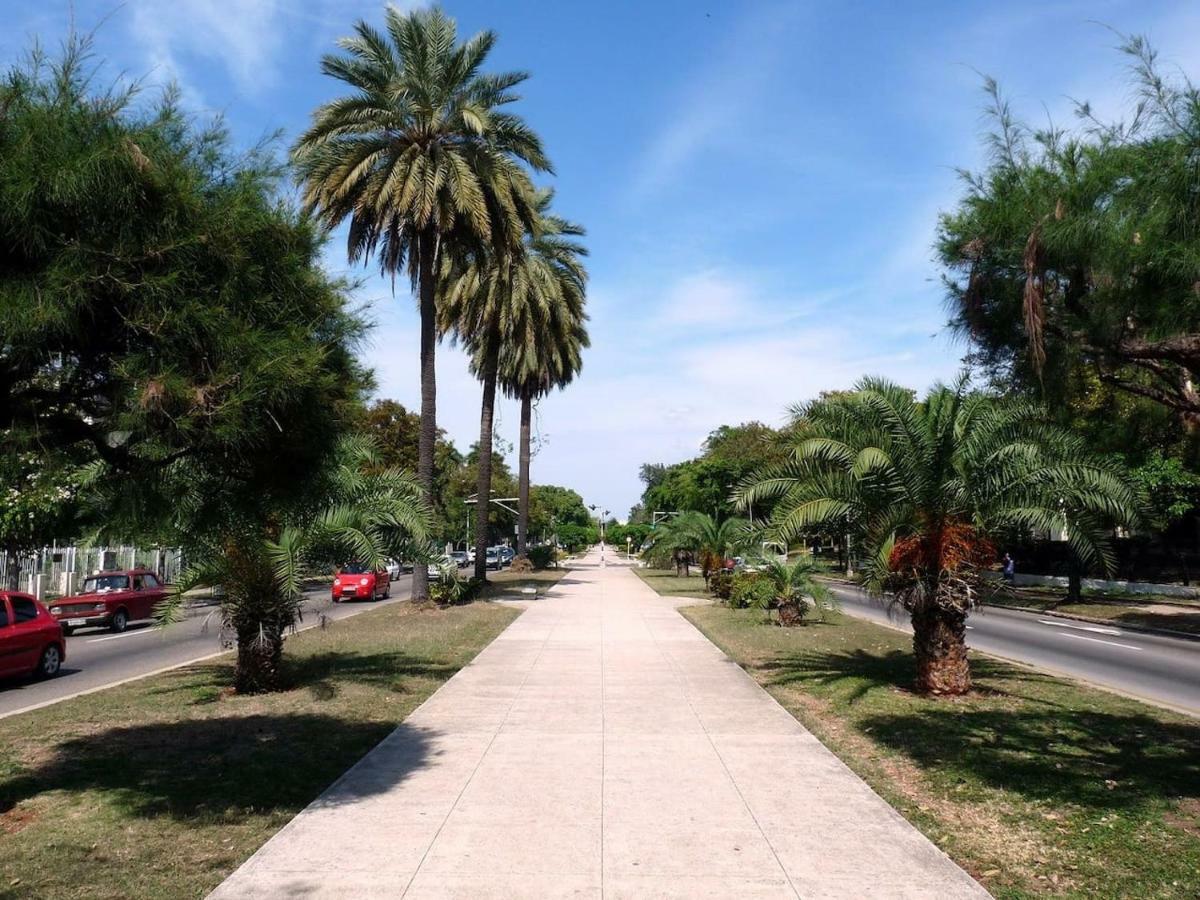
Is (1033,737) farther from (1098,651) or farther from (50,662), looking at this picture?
(50,662)

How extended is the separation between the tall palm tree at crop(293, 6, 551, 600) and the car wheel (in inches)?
368

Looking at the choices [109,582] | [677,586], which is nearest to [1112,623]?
[677,586]

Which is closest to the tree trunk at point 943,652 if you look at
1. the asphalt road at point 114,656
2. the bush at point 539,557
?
the asphalt road at point 114,656

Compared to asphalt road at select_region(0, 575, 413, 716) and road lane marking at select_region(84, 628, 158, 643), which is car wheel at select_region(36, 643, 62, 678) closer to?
asphalt road at select_region(0, 575, 413, 716)

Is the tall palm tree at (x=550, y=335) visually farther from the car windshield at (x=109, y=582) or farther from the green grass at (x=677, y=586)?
the car windshield at (x=109, y=582)

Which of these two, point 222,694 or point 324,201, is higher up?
point 324,201

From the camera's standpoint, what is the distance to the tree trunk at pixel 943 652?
459 inches

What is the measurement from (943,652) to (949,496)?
6.38 ft

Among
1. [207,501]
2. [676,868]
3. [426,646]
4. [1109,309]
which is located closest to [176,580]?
[426,646]

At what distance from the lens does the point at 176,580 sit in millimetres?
12227

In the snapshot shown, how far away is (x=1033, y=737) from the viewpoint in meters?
9.38

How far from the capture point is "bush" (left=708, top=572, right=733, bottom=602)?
27953 mm

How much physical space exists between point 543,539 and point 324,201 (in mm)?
91105

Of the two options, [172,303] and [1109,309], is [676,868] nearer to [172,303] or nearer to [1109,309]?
[172,303]
